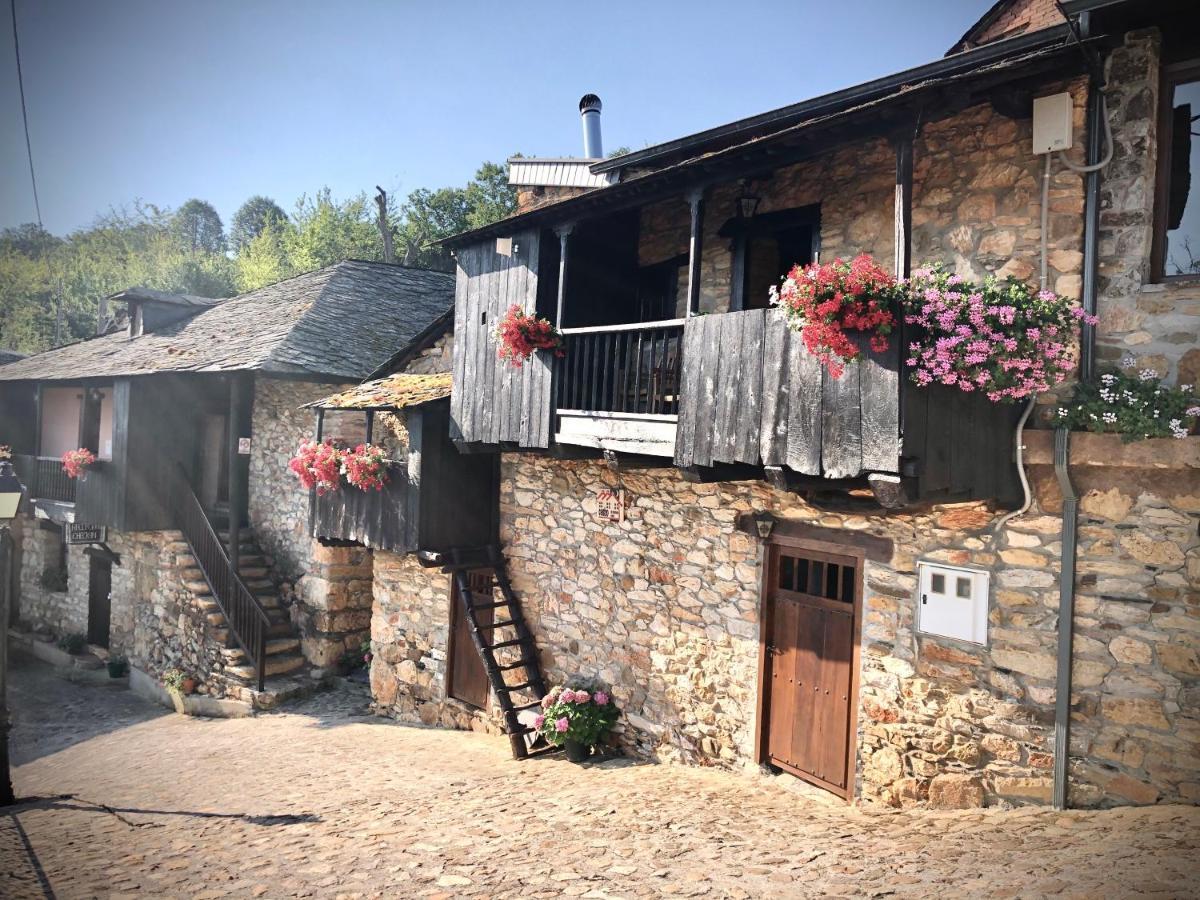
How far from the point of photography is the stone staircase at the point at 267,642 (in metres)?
11.4

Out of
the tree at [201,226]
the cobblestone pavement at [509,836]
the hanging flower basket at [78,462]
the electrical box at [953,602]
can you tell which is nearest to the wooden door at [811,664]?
the cobblestone pavement at [509,836]

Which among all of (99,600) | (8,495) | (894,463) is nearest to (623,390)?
(894,463)

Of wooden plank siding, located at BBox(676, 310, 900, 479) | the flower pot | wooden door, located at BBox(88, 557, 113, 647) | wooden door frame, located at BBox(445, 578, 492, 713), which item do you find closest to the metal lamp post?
wooden door frame, located at BBox(445, 578, 492, 713)

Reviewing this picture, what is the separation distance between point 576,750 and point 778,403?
449 centimetres

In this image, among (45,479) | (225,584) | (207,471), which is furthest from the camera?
(45,479)

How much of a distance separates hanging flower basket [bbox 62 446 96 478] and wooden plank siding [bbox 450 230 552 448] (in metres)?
9.98

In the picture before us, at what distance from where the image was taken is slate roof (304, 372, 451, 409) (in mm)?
8547

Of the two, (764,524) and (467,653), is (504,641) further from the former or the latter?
(764,524)

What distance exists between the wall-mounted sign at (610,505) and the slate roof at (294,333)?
526cm

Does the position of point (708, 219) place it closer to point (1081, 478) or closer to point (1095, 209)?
point (1095, 209)

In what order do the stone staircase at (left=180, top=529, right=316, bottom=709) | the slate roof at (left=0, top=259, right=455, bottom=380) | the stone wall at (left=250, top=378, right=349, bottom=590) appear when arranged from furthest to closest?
the stone wall at (left=250, top=378, right=349, bottom=590), the slate roof at (left=0, top=259, right=455, bottom=380), the stone staircase at (left=180, top=529, right=316, bottom=709)

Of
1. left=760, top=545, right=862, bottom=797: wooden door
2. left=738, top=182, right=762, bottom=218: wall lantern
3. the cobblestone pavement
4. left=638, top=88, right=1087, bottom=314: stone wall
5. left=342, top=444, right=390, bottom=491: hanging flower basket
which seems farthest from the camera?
left=342, top=444, right=390, bottom=491: hanging flower basket

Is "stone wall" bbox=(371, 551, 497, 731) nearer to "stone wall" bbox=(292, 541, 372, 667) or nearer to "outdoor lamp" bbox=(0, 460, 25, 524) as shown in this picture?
"stone wall" bbox=(292, 541, 372, 667)

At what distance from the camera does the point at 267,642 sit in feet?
38.8
